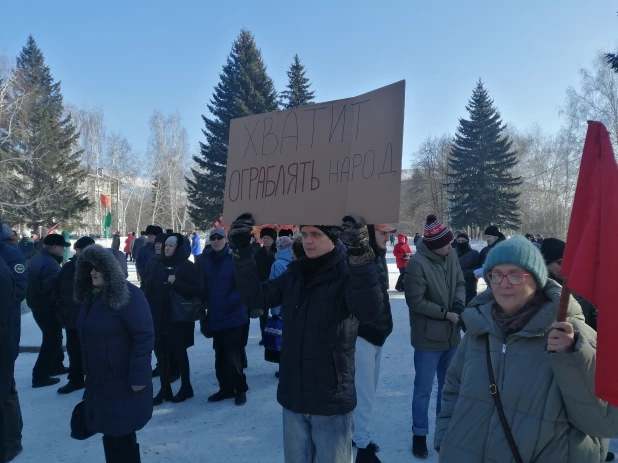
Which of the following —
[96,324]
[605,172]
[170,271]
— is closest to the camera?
[605,172]

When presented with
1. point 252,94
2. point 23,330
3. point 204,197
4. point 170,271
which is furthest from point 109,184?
point 170,271

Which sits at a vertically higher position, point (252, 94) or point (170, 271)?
point (252, 94)

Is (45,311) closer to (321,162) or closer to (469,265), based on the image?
(321,162)

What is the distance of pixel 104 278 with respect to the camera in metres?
3.30

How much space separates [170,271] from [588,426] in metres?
4.47

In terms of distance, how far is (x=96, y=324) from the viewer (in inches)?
126

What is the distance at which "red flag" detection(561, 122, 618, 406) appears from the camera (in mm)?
1590

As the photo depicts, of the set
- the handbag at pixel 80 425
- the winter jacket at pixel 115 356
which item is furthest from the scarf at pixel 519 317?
the handbag at pixel 80 425

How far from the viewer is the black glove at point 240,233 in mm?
2773

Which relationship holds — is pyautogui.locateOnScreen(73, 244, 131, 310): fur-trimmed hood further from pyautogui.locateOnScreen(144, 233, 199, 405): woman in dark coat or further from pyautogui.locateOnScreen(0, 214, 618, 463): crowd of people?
pyautogui.locateOnScreen(144, 233, 199, 405): woman in dark coat

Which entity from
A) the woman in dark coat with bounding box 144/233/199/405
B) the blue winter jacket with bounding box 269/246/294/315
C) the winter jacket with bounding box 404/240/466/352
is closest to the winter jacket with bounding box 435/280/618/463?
the winter jacket with bounding box 404/240/466/352

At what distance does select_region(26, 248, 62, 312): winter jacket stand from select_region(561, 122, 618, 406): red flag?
609 cm

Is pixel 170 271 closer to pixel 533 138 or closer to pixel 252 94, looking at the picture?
pixel 252 94

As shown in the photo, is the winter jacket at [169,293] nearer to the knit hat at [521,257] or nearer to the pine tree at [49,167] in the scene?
the knit hat at [521,257]
